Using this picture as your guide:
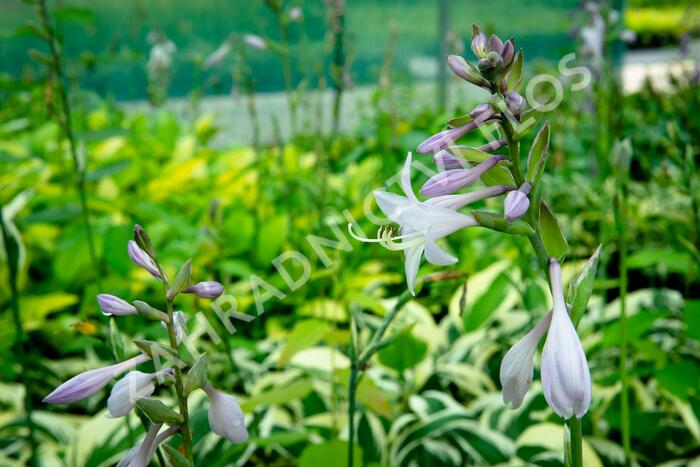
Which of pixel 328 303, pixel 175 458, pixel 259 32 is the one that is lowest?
pixel 328 303

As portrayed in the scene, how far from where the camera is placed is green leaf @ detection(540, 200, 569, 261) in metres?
0.58

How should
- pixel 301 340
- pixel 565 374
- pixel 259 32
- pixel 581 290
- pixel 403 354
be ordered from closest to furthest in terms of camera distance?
pixel 565 374, pixel 581 290, pixel 301 340, pixel 403 354, pixel 259 32

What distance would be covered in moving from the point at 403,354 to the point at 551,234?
37.6 inches

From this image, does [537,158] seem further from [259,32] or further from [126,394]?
[259,32]

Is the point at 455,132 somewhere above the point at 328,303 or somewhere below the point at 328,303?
above

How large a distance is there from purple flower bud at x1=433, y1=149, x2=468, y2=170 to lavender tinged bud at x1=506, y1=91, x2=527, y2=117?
0.20ft

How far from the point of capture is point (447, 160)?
61 centimetres

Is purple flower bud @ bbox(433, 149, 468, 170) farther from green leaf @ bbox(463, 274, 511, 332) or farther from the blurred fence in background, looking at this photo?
the blurred fence in background

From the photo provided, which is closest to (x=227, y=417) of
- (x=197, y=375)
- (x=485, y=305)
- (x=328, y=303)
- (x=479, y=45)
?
(x=197, y=375)

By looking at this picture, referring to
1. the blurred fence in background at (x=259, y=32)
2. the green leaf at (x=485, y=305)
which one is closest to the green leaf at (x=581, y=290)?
the green leaf at (x=485, y=305)

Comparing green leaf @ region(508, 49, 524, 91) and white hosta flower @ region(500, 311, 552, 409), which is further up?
green leaf @ region(508, 49, 524, 91)

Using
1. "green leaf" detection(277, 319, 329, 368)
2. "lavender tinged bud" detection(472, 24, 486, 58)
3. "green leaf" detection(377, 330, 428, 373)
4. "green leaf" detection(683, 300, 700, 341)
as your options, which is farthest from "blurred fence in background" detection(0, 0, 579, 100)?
"lavender tinged bud" detection(472, 24, 486, 58)

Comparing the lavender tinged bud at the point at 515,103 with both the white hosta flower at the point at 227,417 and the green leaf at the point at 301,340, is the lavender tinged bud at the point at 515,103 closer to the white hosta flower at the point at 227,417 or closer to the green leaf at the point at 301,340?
the white hosta flower at the point at 227,417

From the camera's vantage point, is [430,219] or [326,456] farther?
[326,456]
